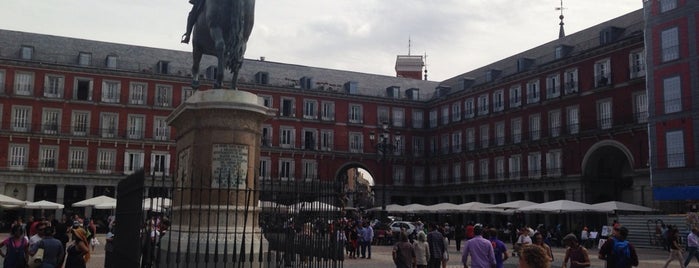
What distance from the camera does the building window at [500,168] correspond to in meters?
51.0

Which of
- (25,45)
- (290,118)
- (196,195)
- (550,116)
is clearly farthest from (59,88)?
(196,195)

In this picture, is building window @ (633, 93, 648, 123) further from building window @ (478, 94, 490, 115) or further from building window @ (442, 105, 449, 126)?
building window @ (442, 105, 449, 126)

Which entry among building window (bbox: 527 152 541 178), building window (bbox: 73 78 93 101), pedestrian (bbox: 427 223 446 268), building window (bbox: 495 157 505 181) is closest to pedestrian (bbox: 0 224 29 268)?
pedestrian (bbox: 427 223 446 268)

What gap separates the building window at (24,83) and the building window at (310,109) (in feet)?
70.0

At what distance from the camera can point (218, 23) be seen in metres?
11.8

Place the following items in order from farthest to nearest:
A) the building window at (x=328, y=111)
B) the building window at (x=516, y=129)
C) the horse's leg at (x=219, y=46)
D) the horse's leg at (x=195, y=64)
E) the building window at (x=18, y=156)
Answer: the building window at (x=328, y=111)
the building window at (x=516, y=129)
the building window at (x=18, y=156)
the horse's leg at (x=195, y=64)
the horse's leg at (x=219, y=46)

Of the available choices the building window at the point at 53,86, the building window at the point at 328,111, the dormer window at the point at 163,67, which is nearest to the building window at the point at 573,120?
the building window at the point at 328,111

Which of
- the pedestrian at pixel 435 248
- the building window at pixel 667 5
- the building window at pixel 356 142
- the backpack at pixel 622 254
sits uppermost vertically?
the building window at pixel 667 5

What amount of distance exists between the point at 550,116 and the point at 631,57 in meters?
8.24

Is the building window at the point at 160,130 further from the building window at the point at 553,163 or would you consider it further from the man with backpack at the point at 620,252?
the man with backpack at the point at 620,252

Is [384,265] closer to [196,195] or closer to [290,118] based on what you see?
[196,195]

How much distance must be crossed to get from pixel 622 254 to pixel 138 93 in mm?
46596

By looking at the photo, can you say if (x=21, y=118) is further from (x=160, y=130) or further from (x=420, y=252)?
(x=420, y=252)

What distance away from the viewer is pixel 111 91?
167ft
